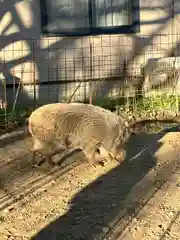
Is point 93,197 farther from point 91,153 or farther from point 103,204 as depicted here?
point 91,153

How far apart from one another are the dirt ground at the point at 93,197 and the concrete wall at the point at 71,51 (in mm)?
3649

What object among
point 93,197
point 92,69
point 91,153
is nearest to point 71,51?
point 92,69

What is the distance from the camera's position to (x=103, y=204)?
4902 millimetres

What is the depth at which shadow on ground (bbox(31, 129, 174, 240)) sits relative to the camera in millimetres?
4281

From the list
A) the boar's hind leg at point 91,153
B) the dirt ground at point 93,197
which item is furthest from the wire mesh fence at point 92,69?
the boar's hind leg at point 91,153

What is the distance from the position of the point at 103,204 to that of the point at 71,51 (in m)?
6.24

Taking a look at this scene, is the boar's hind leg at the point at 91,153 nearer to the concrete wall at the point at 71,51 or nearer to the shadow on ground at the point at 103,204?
Answer: the shadow on ground at the point at 103,204

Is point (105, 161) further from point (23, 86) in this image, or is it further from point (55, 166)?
point (23, 86)

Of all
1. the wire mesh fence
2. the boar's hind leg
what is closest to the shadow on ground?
the boar's hind leg

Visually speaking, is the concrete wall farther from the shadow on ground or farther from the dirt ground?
the shadow on ground

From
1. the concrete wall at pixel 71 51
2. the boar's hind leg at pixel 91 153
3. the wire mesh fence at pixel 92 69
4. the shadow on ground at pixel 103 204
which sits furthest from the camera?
the concrete wall at pixel 71 51

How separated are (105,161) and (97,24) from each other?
210 inches

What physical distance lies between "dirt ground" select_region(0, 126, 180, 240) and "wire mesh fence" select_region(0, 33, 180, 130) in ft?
10.4

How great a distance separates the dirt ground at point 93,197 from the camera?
431cm
